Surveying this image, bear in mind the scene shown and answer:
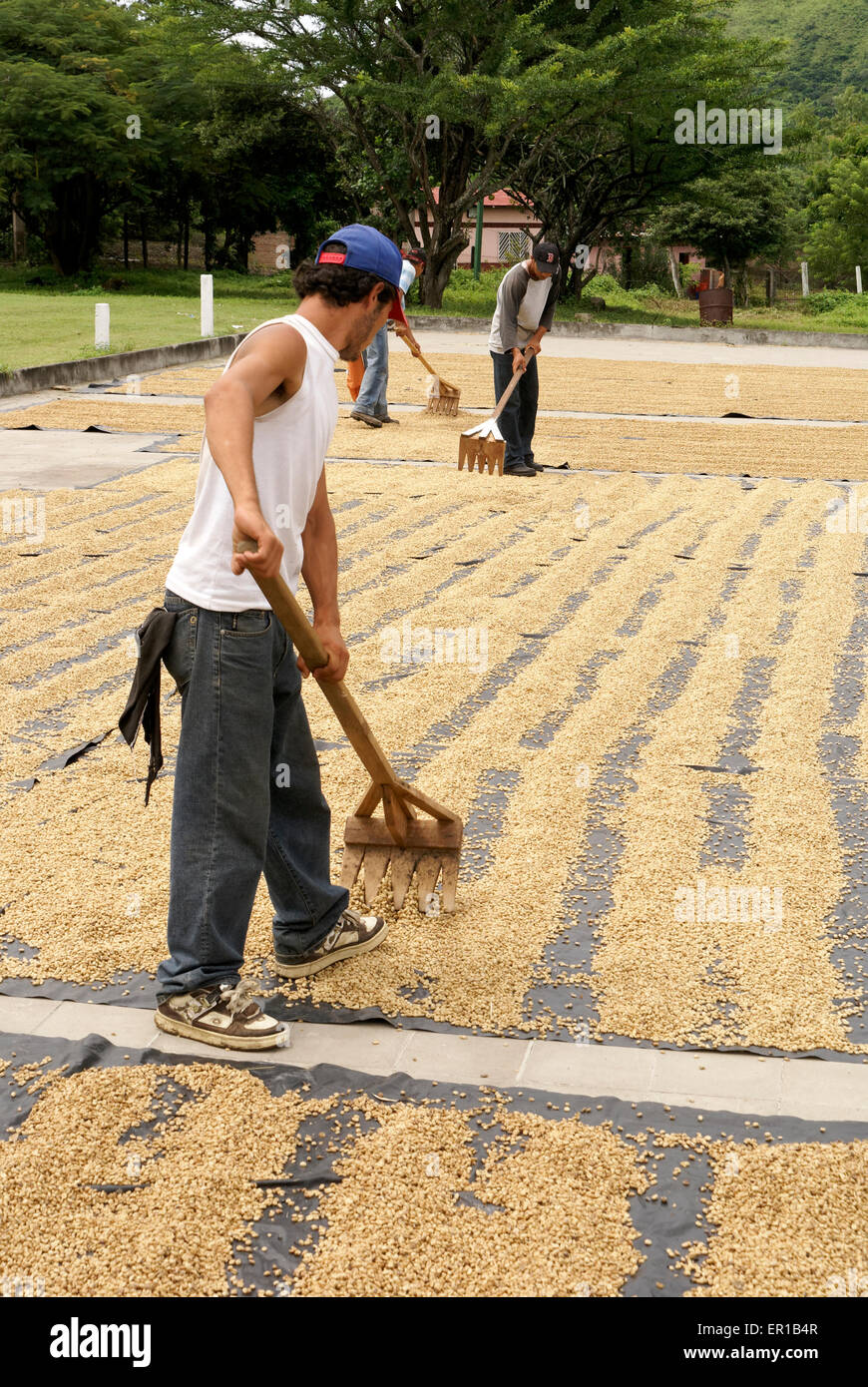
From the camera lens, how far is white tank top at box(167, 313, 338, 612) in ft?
8.39

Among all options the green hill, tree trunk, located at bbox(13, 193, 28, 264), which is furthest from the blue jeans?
the green hill

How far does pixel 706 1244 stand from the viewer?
7.32ft

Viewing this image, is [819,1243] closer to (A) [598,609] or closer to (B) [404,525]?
(A) [598,609]

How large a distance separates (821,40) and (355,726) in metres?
81.8

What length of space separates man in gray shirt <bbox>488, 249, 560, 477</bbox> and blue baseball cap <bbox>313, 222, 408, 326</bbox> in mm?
6003

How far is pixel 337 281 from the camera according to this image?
8.64ft

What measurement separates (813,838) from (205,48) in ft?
81.0

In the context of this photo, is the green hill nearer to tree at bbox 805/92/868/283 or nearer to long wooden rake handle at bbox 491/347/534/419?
tree at bbox 805/92/868/283

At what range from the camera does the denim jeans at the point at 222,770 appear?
263cm

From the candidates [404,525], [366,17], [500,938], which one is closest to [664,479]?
[404,525]

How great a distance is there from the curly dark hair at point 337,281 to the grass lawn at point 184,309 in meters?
11.2

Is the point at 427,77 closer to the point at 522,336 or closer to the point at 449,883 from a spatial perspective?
the point at 522,336
